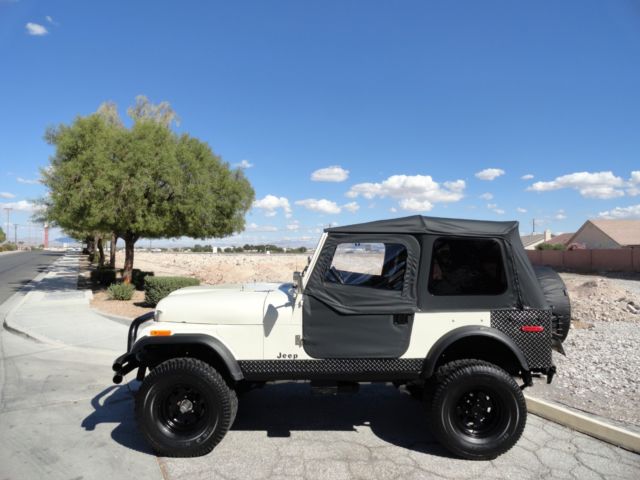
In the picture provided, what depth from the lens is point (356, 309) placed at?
3727 mm

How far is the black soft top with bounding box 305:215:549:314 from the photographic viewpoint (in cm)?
376

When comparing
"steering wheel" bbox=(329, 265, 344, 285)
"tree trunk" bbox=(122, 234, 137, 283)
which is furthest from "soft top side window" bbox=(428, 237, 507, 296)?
"tree trunk" bbox=(122, 234, 137, 283)

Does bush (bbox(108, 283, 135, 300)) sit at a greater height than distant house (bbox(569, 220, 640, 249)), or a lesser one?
lesser

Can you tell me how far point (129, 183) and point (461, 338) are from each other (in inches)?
534

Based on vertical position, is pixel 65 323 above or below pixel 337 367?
below

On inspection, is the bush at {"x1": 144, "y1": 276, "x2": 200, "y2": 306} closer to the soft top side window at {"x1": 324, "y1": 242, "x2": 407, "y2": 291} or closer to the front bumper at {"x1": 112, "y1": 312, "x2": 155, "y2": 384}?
the front bumper at {"x1": 112, "y1": 312, "x2": 155, "y2": 384}

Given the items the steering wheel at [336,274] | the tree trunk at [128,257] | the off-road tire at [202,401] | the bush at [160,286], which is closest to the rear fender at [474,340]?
the steering wheel at [336,274]

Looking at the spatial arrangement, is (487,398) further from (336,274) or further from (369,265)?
(336,274)

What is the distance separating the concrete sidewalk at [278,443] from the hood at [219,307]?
117 cm

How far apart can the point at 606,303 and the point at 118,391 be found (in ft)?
38.6

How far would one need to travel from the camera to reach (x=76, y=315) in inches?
436

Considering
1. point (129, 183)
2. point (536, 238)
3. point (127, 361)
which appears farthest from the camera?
point (536, 238)

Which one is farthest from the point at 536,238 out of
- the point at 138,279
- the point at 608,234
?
the point at 138,279

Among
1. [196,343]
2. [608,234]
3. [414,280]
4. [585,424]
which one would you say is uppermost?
[608,234]
